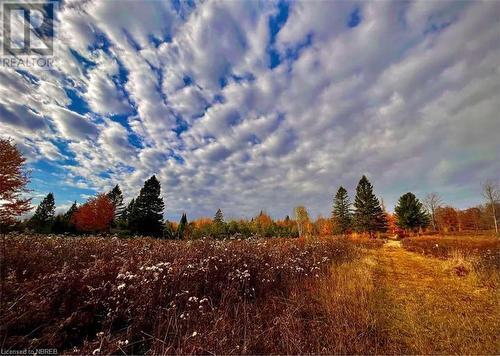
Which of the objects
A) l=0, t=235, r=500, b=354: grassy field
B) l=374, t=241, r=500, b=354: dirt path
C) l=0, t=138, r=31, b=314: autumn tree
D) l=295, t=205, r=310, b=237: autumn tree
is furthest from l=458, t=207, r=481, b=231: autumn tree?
l=0, t=138, r=31, b=314: autumn tree

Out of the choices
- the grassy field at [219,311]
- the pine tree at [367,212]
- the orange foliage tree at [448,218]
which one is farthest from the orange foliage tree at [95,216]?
the orange foliage tree at [448,218]

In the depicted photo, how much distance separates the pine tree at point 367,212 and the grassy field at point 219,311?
1655 inches

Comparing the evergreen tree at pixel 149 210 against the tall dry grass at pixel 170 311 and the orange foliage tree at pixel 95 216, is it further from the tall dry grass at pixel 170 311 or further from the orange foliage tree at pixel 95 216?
the tall dry grass at pixel 170 311

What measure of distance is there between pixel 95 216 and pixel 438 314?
5087 centimetres

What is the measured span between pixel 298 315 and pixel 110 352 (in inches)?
139

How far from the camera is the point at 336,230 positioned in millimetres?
53344

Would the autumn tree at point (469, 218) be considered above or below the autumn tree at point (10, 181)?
below

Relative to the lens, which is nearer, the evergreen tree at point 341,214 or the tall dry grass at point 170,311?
the tall dry grass at point 170,311

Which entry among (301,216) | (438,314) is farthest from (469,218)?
(438,314)

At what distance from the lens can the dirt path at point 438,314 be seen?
417 centimetres

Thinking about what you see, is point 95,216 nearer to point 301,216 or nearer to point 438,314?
point 301,216

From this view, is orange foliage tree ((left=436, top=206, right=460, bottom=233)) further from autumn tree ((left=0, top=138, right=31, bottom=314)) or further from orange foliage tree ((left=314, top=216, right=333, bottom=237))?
autumn tree ((left=0, top=138, right=31, bottom=314))

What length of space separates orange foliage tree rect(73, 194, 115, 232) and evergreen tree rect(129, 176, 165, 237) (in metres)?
8.84

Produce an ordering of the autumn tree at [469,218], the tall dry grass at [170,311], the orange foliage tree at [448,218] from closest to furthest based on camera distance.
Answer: the tall dry grass at [170,311] → the autumn tree at [469,218] → the orange foliage tree at [448,218]
